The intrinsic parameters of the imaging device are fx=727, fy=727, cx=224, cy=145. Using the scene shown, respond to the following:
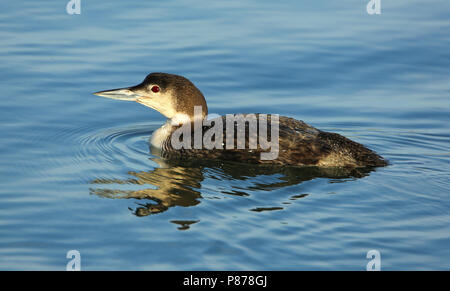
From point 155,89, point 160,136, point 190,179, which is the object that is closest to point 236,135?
point 190,179

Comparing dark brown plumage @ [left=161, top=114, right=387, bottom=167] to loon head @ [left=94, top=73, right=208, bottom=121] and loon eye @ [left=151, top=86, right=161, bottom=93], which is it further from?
loon eye @ [left=151, top=86, right=161, bottom=93]

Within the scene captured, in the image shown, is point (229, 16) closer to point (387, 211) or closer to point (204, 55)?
point (204, 55)

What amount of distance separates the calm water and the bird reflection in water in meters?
0.03

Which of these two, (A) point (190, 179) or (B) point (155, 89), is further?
(B) point (155, 89)

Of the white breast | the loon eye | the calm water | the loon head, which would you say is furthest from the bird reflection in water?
the loon eye

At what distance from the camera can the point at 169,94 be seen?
27.7 ft

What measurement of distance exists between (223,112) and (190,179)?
7.22 feet

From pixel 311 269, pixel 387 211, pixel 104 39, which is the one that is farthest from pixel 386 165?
pixel 104 39

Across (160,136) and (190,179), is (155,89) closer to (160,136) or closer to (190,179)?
(160,136)

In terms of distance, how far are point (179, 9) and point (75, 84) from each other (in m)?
3.43

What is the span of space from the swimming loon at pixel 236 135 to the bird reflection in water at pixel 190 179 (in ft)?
0.32

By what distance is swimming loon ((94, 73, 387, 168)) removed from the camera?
25.2 feet

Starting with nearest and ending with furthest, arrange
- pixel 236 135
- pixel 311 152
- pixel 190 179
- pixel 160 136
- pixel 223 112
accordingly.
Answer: pixel 190 179
pixel 311 152
pixel 236 135
pixel 160 136
pixel 223 112

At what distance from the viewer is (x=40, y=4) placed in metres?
13.2
